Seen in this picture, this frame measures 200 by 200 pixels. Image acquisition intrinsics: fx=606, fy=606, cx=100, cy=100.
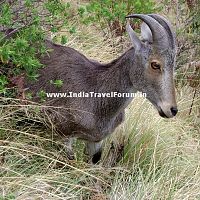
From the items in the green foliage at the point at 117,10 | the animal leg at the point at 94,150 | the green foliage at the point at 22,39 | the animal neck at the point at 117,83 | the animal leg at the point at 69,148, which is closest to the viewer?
the green foliage at the point at 22,39

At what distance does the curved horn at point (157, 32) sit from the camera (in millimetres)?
5160

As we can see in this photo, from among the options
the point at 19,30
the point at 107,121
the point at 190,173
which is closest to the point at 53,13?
the point at 19,30

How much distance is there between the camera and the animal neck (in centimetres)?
554

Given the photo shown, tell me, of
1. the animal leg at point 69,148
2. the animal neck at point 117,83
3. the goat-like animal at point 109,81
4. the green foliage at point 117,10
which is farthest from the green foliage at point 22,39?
the green foliage at point 117,10

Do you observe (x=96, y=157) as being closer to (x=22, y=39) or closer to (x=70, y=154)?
(x=70, y=154)

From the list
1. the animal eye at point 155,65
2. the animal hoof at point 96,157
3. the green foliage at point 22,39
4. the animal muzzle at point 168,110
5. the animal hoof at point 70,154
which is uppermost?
the green foliage at point 22,39

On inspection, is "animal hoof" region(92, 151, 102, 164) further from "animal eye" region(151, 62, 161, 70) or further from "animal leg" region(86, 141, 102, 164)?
"animal eye" region(151, 62, 161, 70)

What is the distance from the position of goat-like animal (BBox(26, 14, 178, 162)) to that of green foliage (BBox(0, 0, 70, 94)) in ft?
0.81

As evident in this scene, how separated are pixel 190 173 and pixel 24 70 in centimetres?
191

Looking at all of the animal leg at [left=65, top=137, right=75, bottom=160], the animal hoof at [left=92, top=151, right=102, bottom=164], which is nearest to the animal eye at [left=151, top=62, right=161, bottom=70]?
the animal leg at [left=65, top=137, right=75, bottom=160]

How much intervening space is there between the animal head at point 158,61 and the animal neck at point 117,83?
192 mm

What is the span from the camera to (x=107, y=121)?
224 inches

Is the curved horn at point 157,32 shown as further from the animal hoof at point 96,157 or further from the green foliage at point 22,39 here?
the animal hoof at point 96,157

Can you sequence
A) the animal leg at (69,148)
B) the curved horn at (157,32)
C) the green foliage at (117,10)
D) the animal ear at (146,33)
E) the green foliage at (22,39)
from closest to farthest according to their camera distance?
1. the green foliage at (22,39)
2. the curved horn at (157,32)
3. the animal ear at (146,33)
4. the animal leg at (69,148)
5. the green foliage at (117,10)
